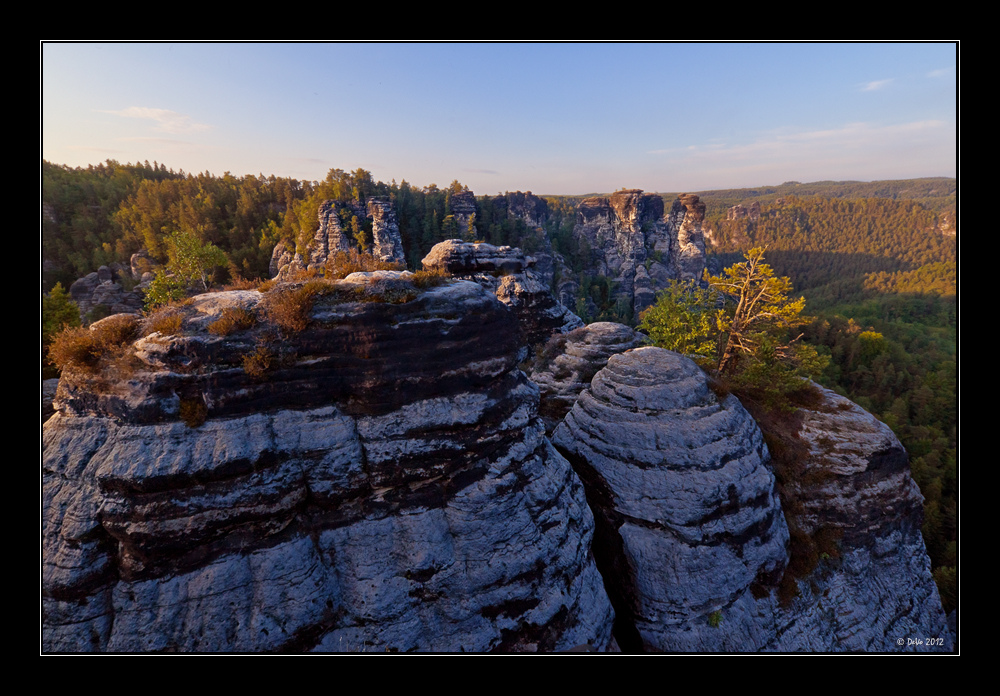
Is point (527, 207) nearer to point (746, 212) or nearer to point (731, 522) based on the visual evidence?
point (746, 212)

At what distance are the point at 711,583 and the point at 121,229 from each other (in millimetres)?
87597

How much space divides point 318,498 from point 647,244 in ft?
344

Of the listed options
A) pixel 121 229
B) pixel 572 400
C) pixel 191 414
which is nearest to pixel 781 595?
pixel 572 400

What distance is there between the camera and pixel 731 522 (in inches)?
481

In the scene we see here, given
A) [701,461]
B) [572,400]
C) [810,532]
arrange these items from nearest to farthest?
[701,461] < [810,532] < [572,400]

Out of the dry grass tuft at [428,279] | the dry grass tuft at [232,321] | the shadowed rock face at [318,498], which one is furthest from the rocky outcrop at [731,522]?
the dry grass tuft at [232,321]

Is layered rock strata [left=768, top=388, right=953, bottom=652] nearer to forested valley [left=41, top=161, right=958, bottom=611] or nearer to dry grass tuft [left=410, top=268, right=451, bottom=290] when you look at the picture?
forested valley [left=41, top=161, right=958, bottom=611]

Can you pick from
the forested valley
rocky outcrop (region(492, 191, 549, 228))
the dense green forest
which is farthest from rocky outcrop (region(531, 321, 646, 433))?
rocky outcrop (region(492, 191, 549, 228))

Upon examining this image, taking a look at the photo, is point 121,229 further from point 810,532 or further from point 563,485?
point 810,532

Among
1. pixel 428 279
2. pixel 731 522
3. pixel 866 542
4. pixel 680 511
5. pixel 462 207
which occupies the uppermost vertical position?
pixel 462 207

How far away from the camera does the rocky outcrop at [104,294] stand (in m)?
46.5

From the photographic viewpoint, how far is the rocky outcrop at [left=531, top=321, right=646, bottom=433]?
2062 centimetres

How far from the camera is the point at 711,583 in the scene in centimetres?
1180

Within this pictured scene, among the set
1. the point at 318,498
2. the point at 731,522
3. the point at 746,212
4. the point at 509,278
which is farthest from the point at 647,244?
the point at 746,212
